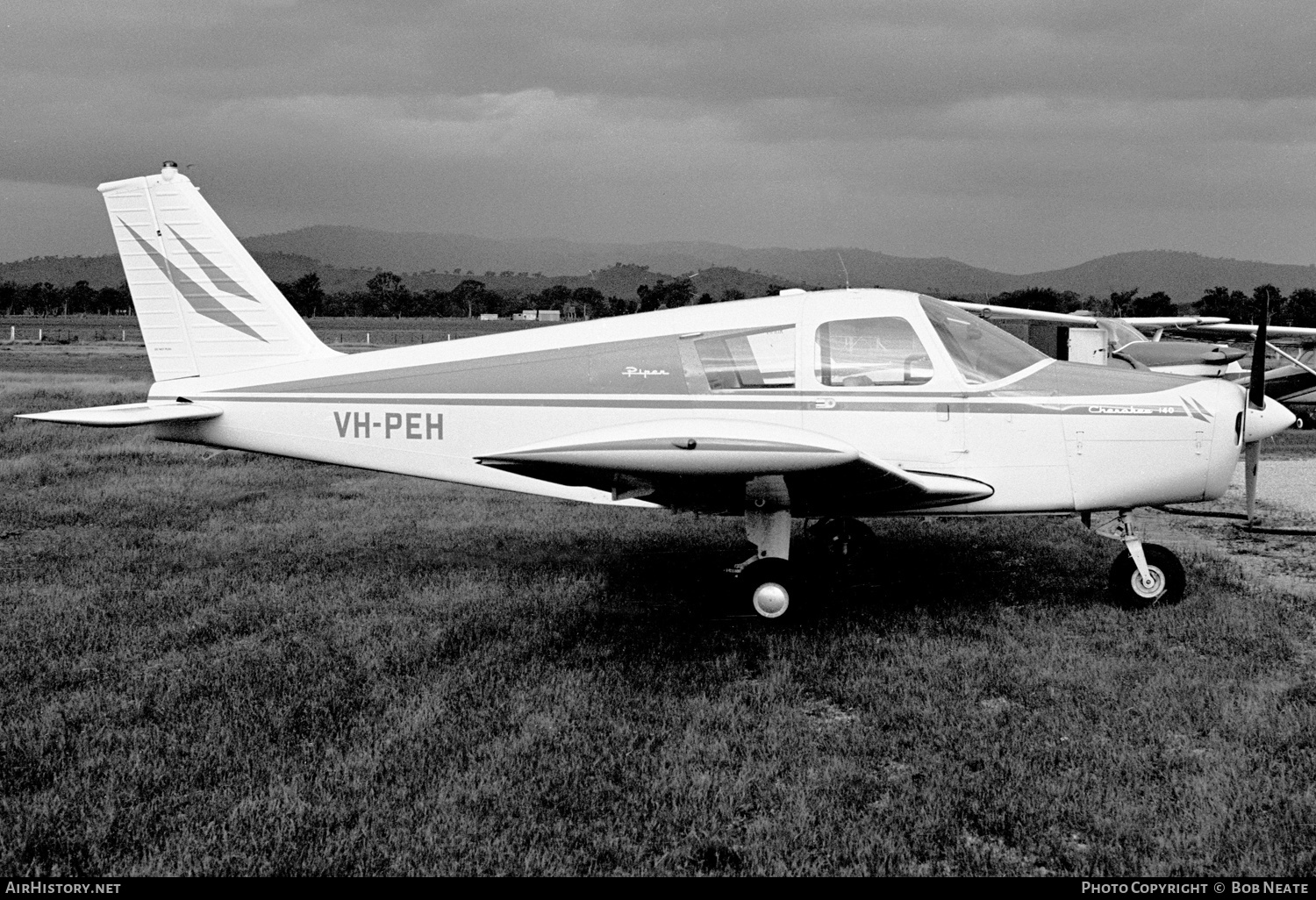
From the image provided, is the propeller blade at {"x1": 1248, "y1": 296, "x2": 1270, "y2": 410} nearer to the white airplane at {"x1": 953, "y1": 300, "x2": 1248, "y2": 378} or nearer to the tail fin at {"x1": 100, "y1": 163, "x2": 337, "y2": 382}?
the tail fin at {"x1": 100, "y1": 163, "x2": 337, "y2": 382}

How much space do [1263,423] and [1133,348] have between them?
12.7 metres

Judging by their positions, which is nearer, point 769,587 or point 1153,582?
point 769,587

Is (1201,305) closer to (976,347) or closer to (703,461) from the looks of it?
(976,347)

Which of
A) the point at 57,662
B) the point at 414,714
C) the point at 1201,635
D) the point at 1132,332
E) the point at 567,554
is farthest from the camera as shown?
the point at 1132,332

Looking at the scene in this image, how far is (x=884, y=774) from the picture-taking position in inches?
169

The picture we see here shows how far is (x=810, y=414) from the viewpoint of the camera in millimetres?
6418

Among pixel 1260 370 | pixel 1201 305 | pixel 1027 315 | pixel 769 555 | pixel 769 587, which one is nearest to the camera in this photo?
pixel 769 587

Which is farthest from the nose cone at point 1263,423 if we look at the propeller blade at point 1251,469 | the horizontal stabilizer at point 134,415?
the horizontal stabilizer at point 134,415

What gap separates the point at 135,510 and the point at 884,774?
27.2 ft

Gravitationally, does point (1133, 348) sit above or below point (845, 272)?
below

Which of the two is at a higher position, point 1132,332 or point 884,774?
point 1132,332

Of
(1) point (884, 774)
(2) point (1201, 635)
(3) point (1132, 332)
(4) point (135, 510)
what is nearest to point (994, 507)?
(2) point (1201, 635)

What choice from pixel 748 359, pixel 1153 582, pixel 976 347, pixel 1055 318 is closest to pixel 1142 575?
pixel 1153 582

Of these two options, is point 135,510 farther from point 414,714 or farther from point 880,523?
point 880,523
